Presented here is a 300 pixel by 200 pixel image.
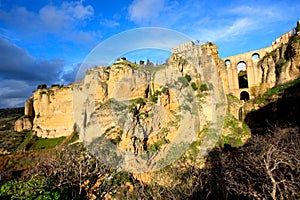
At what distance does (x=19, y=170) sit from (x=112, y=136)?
1431 cm

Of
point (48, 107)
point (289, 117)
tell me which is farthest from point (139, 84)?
point (48, 107)

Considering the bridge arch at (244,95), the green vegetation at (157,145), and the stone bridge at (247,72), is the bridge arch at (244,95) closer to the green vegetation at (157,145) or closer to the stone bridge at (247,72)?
the stone bridge at (247,72)

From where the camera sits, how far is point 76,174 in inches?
503

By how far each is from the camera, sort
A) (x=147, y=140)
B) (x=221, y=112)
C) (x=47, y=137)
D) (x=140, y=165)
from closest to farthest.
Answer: (x=140, y=165) → (x=147, y=140) → (x=221, y=112) → (x=47, y=137)

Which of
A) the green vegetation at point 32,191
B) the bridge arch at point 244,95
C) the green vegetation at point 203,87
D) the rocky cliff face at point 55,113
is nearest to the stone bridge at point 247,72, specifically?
the bridge arch at point 244,95

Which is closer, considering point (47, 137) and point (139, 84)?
point (139, 84)

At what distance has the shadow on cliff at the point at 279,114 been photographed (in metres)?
17.7

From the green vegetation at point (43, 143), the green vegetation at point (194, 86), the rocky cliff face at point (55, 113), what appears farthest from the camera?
the rocky cliff face at point (55, 113)

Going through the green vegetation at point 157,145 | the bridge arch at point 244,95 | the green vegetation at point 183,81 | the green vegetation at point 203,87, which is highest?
the green vegetation at point 183,81

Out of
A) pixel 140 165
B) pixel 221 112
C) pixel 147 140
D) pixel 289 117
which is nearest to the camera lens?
pixel 289 117

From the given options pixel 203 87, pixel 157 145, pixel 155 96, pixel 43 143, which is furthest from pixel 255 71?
pixel 43 143

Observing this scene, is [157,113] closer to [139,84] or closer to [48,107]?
[139,84]

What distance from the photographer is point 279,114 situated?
766 inches

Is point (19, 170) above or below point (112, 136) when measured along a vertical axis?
below
